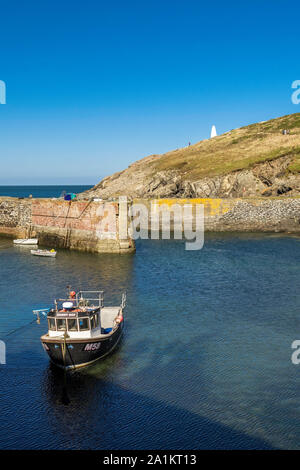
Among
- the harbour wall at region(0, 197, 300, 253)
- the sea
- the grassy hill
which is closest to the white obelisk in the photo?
the grassy hill

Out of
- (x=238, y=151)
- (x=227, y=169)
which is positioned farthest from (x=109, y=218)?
(x=238, y=151)

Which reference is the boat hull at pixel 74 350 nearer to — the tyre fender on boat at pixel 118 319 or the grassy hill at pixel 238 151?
the tyre fender on boat at pixel 118 319

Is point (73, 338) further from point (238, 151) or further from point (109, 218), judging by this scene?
point (238, 151)

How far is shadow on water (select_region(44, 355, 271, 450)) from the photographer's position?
15.5m

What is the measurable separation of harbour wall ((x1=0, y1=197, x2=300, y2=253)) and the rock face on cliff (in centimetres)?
916

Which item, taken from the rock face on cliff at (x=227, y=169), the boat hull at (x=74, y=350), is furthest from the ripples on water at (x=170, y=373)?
the rock face on cliff at (x=227, y=169)

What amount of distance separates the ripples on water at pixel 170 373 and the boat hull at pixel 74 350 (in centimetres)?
51

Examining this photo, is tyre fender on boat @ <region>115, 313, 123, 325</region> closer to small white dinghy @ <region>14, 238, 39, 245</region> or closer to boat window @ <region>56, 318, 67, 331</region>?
boat window @ <region>56, 318, 67, 331</region>

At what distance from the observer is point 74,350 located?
21.0m

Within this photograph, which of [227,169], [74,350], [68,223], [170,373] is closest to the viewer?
[170,373]

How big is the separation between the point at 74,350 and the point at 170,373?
4779mm

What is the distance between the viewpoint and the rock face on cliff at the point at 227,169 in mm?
89812

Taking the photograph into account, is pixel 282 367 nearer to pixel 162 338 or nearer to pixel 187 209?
pixel 162 338

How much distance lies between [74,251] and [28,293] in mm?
23268
